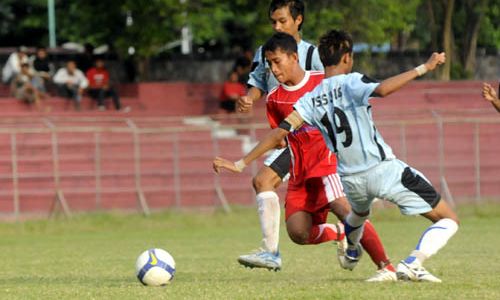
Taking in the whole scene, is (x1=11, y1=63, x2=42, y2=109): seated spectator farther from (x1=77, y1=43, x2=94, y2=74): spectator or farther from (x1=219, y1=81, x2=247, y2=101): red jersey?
(x1=219, y1=81, x2=247, y2=101): red jersey

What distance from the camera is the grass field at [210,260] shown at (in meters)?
9.62

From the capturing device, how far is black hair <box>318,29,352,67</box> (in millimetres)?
9844

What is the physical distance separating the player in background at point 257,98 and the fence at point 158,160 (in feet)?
47.1

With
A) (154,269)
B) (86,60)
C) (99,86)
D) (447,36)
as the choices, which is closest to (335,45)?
(154,269)

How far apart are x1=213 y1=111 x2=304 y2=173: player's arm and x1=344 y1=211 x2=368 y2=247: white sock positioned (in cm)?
83

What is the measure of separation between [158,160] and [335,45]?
17456mm

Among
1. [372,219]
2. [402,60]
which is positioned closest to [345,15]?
[402,60]

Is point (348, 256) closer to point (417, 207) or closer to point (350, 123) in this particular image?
point (417, 207)

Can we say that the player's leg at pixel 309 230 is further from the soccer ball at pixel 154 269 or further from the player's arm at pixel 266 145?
the soccer ball at pixel 154 269

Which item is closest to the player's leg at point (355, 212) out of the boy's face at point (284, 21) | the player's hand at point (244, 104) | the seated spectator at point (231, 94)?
the player's hand at point (244, 104)

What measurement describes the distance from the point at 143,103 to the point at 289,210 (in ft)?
66.3

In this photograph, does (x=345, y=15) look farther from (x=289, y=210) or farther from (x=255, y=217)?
(x=289, y=210)

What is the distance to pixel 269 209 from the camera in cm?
1180

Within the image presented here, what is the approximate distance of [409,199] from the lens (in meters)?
9.68
